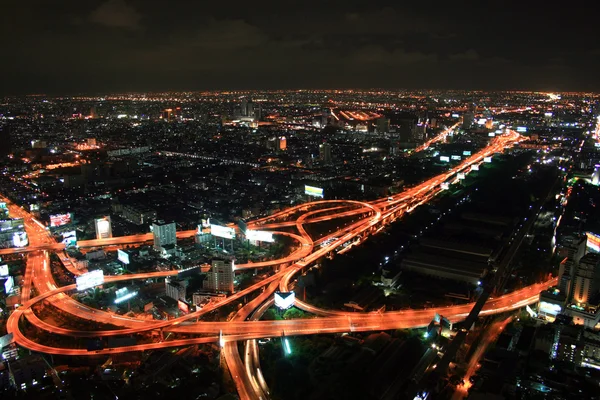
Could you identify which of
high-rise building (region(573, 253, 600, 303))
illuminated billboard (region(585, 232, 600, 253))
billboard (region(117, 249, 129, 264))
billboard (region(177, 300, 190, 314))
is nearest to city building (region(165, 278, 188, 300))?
billboard (region(177, 300, 190, 314))

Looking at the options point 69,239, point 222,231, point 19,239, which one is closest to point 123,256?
point 69,239

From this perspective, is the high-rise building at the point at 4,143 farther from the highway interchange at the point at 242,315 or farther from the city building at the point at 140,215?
the highway interchange at the point at 242,315

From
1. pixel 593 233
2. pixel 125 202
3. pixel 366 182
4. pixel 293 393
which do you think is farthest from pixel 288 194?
pixel 293 393

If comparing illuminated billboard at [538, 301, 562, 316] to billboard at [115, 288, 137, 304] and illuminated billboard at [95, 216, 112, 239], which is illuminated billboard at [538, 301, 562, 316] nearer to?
billboard at [115, 288, 137, 304]

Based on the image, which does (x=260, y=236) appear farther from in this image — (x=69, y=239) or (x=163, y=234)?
(x=69, y=239)

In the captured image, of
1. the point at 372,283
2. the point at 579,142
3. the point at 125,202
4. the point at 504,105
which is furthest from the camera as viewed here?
the point at 504,105

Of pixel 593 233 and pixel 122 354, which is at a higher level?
pixel 593 233

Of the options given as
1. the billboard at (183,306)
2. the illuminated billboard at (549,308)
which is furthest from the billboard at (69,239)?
the illuminated billboard at (549,308)

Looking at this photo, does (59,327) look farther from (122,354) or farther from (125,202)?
(125,202)
